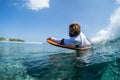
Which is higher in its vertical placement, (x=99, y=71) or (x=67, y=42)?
(x=67, y=42)

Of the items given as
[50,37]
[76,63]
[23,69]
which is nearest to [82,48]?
[50,37]

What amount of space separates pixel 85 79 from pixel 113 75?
102 cm

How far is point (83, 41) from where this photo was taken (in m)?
12.9

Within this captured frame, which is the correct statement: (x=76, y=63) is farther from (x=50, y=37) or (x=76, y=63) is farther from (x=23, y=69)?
(x=50, y=37)

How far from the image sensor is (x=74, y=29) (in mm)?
12258

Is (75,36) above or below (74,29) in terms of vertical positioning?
below

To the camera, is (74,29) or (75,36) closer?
(74,29)

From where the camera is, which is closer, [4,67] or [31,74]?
[31,74]

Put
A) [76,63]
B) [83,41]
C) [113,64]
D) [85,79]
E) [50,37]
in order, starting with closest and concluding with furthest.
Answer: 1. [85,79]
2. [113,64]
3. [76,63]
4. [83,41]
5. [50,37]

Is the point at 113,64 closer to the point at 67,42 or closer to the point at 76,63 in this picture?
the point at 76,63

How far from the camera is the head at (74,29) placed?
40.2 feet

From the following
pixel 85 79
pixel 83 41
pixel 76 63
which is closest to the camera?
pixel 85 79

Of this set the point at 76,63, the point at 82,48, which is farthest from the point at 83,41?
the point at 76,63

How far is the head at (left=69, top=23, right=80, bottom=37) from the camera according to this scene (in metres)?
12.3
